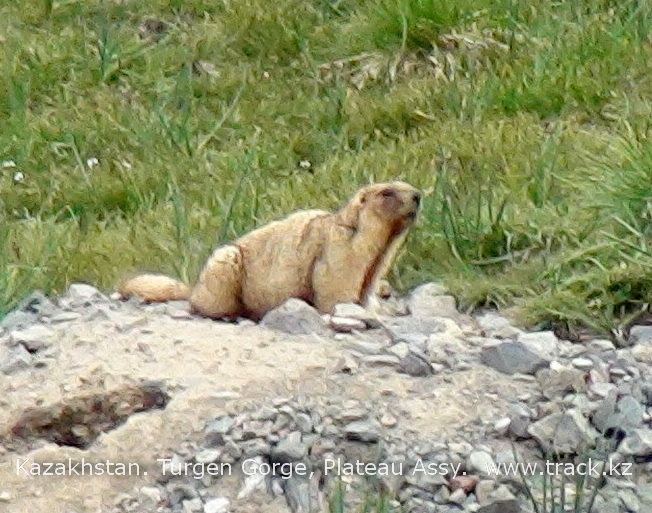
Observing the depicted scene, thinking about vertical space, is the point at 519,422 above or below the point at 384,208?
below

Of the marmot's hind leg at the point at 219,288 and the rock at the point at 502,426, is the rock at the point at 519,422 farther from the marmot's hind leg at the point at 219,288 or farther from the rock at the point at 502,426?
the marmot's hind leg at the point at 219,288

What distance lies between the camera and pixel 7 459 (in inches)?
198

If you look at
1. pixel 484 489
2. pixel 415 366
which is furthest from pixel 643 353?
pixel 484 489

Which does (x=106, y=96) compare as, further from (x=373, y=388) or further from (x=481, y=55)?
(x=373, y=388)

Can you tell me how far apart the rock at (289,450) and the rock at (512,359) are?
75 centimetres

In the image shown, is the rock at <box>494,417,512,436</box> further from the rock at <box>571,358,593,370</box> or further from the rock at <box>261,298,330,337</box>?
the rock at <box>261,298,330,337</box>

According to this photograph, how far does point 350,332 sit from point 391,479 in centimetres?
82

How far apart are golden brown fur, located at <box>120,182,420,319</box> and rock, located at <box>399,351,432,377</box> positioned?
63 centimetres

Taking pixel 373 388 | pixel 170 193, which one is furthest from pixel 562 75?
pixel 373 388

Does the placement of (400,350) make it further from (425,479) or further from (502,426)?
(425,479)

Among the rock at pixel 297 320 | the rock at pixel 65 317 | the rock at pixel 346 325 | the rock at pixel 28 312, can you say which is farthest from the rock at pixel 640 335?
the rock at pixel 28 312

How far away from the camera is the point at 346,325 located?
5.53 metres

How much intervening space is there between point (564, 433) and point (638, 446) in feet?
0.69

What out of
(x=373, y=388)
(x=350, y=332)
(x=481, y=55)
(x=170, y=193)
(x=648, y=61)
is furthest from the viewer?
(x=481, y=55)
